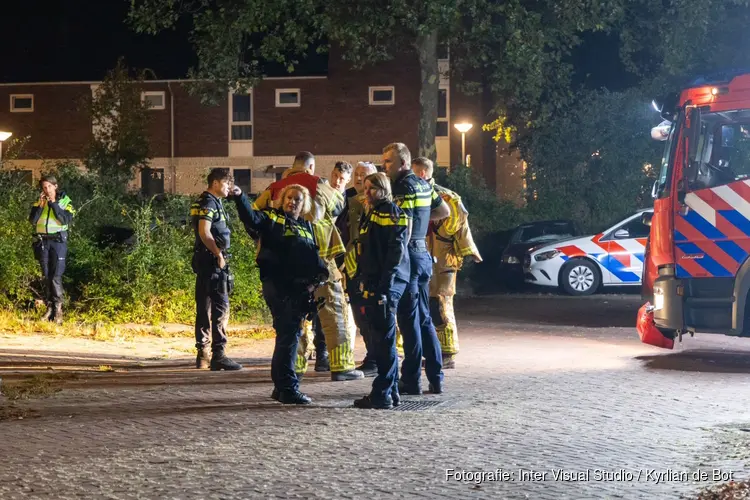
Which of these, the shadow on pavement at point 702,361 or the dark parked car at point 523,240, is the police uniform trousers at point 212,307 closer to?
the shadow on pavement at point 702,361

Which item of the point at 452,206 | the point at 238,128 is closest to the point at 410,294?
the point at 452,206

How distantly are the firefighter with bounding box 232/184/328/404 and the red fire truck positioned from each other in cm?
385

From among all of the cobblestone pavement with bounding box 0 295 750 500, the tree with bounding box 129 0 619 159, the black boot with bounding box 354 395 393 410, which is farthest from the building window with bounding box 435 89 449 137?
the black boot with bounding box 354 395 393 410

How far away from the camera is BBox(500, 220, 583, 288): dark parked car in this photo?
21703 millimetres

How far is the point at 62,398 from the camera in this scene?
8914 mm

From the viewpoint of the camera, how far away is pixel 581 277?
66.9 ft

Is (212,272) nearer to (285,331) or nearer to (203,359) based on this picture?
(203,359)

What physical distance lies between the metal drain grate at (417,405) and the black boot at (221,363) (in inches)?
95.4

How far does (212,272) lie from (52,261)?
15.5 feet

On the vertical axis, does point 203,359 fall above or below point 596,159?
below

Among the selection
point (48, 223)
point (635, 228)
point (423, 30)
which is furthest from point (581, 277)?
point (48, 223)

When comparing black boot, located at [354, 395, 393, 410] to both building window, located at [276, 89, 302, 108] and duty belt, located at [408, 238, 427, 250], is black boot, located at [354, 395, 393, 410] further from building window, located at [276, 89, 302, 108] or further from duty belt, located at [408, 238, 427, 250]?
building window, located at [276, 89, 302, 108]

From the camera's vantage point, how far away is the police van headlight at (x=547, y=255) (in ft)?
67.6

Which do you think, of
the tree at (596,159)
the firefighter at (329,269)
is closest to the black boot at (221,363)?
the firefighter at (329,269)
